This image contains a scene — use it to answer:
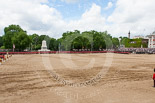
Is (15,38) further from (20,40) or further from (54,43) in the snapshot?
(54,43)

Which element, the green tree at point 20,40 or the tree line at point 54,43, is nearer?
the green tree at point 20,40

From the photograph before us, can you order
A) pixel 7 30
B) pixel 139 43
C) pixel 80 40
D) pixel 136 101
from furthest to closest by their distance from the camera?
pixel 139 43
pixel 80 40
pixel 7 30
pixel 136 101

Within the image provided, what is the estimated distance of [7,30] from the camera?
221 feet

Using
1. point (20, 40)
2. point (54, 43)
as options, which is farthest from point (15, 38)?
point (54, 43)

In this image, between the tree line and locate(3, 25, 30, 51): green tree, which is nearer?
locate(3, 25, 30, 51): green tree

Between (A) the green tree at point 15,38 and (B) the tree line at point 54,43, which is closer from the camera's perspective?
(A) the green tree at point 15,38

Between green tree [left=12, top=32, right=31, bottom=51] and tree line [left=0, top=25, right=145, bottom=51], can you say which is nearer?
green tree [left=12, top=32, right=31, bottom=51]

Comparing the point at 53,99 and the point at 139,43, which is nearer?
the point at 53,99

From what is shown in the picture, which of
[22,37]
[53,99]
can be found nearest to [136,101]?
[53,99]

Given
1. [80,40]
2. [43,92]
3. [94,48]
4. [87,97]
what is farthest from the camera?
[94,48]

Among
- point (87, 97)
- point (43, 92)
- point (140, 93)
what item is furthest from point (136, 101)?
point (43, 92)

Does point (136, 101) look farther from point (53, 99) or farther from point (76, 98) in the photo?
point (53, 99)

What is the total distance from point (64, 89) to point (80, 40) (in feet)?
238

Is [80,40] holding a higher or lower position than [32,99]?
higher
